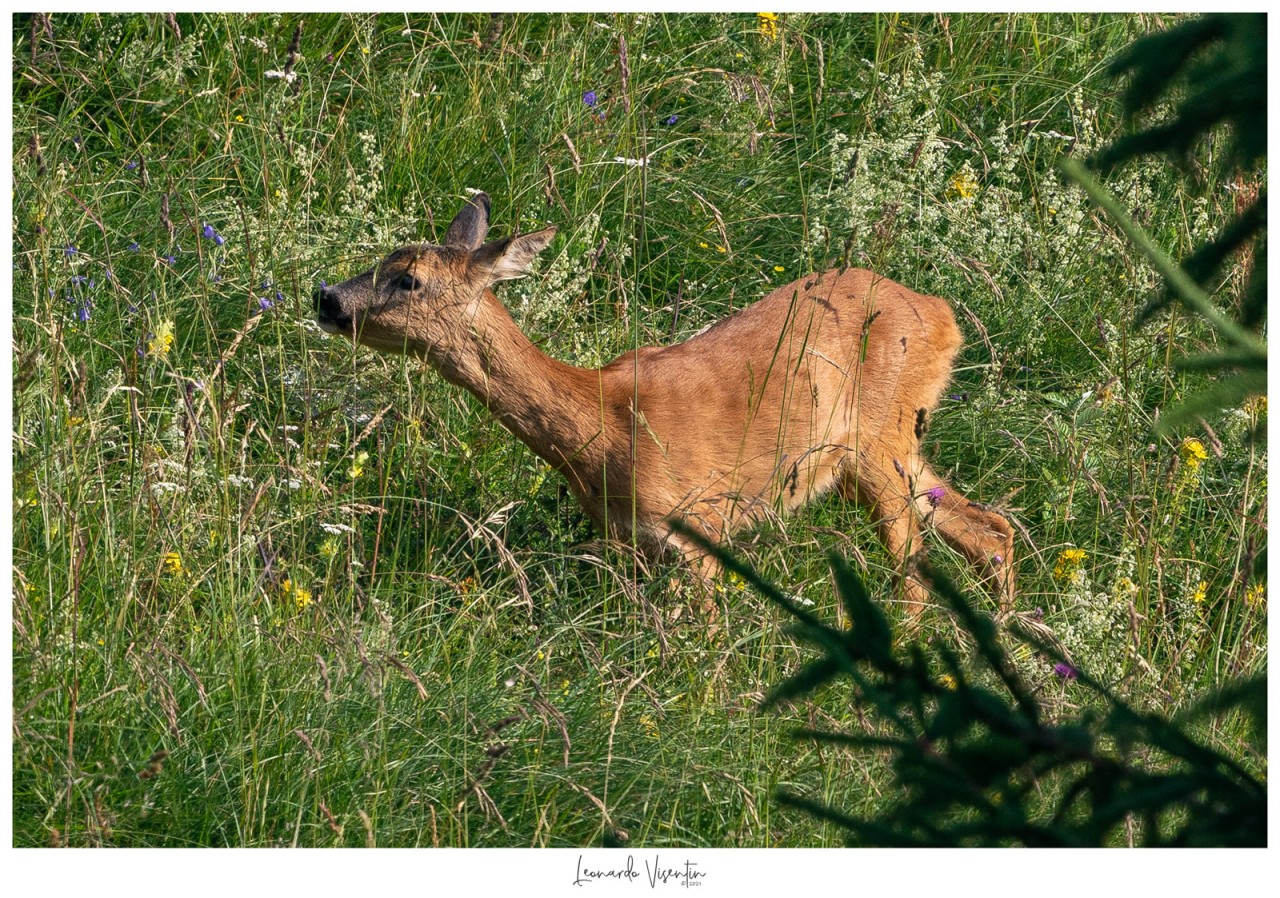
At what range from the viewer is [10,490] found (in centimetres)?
300

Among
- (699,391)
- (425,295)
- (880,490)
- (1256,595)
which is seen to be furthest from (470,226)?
(1256,595)

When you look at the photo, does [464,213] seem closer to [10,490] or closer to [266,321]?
[266,321]

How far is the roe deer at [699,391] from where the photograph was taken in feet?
14.2

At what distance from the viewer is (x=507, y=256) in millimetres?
4406

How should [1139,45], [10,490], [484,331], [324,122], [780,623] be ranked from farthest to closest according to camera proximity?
1. [324,122]
2. [484,331]
3. [780,623]
4. [10,490]
5. [1139,45]

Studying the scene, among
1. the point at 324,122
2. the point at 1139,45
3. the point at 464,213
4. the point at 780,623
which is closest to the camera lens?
the point at 1139,45

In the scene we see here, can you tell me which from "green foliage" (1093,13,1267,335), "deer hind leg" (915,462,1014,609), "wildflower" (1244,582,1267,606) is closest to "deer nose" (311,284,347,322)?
"deer hind leg" (915,462,1014,609)

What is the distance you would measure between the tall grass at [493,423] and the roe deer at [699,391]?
0.16 m

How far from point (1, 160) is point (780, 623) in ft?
6.32

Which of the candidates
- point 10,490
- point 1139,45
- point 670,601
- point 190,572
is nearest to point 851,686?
point 670,601

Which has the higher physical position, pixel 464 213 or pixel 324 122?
pixel 324 122

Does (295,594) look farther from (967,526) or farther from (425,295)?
(967,526)

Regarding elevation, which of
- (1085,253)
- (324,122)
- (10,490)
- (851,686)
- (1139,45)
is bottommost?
(851,686)

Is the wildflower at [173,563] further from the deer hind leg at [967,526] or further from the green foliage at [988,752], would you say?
the deer hind leg at [967,526]
